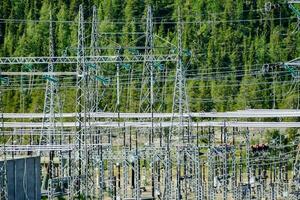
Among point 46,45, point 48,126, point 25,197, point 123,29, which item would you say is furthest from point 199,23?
point 25,197

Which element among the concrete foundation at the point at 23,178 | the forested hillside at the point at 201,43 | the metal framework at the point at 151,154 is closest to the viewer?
the concrete foundation at the point at 23,178

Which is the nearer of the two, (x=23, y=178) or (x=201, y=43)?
(x=23, y=178)

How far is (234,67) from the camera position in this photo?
6338 centimetres

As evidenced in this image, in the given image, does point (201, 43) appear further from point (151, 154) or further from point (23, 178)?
point (23, 178)

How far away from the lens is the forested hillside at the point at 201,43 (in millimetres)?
57531

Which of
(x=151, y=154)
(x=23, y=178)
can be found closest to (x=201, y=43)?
(x=151, y=154)

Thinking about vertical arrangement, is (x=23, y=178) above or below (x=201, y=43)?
below

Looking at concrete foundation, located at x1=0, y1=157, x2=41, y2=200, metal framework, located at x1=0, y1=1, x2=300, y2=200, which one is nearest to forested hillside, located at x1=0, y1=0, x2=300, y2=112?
metal framework, located at x1=0, y1=1, x2=300, y2=200

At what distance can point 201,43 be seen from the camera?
217ft

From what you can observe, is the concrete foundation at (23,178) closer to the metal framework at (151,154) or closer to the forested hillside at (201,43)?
the metal framework at (151,154)

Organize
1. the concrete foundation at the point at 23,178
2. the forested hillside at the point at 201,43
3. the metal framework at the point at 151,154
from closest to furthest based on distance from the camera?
the concrete foundation at the point at 23,178, the metal framework at the point at 151,154, the forested hillside at the point at 201,43

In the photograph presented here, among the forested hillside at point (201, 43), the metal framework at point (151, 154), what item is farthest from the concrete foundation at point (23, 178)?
the forested hillside at point (201, 43)

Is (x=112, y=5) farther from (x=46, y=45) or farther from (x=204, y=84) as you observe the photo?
(x=204, y=84)

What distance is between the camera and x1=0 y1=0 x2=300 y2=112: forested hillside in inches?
2265
